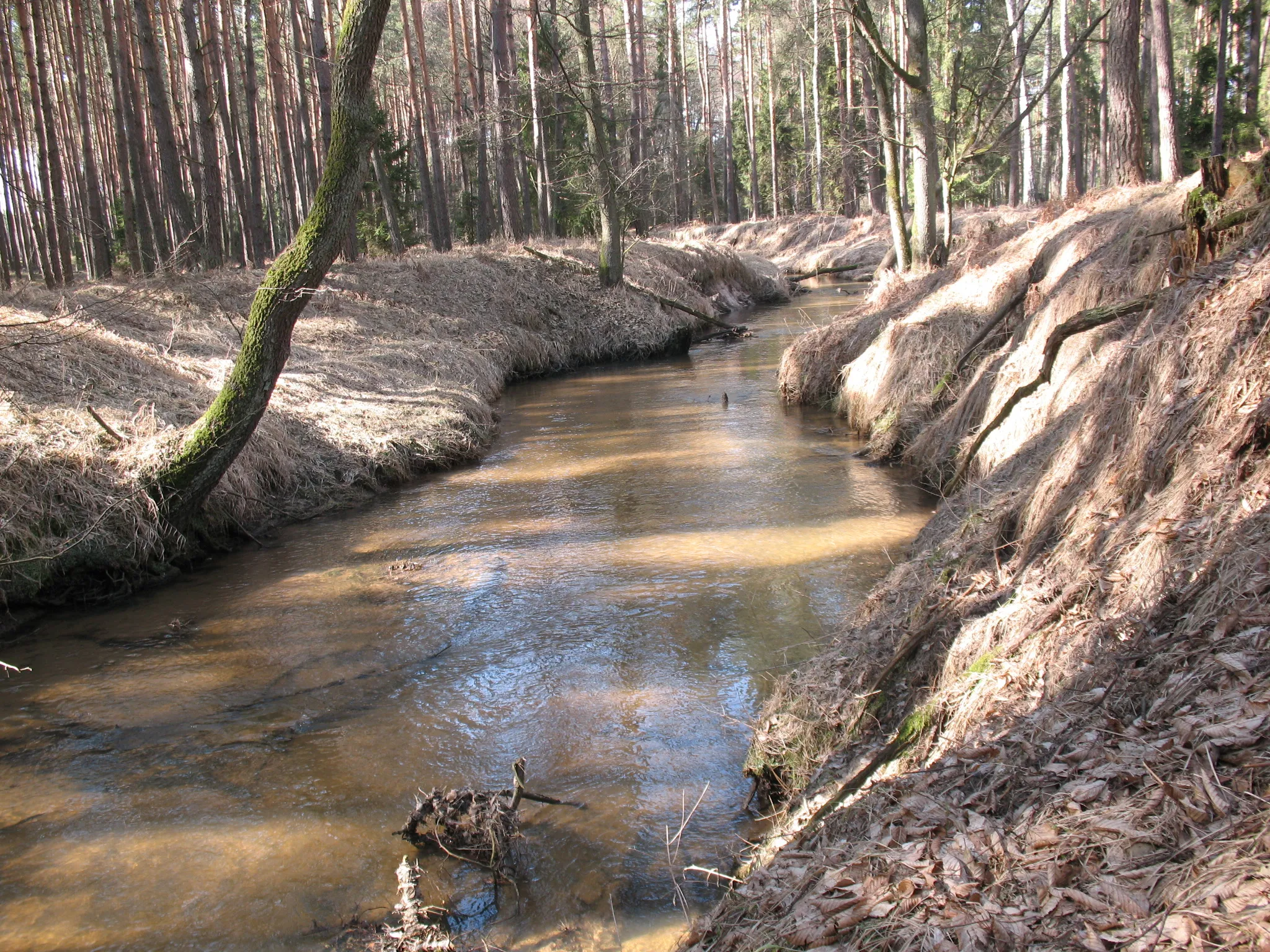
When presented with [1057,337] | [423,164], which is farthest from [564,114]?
[1057,337]

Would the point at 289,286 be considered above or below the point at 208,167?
below

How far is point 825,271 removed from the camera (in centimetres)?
2975

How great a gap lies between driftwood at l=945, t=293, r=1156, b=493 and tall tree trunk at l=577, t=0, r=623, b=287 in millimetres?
12852

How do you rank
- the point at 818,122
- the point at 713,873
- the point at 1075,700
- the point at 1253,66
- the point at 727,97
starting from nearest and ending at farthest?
the point at 1075,700 < the point at 713,873 < the point at 1253,66 < the point at 818,122 < the point at 727,97

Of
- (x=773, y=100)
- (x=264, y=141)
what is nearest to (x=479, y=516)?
(x=264, y=141)

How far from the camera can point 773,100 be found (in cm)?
4119

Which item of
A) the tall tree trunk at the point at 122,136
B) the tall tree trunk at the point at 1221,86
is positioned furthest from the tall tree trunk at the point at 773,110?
the tall tree trunk at the point at 122,136

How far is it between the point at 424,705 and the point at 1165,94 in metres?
16.4

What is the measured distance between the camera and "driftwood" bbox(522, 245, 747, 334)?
19.6 m

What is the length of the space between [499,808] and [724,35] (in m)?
46.1

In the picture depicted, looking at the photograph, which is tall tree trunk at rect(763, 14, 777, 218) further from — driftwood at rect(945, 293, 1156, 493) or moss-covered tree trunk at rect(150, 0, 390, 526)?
moss-covered tree trunk at rect(150, 0, 390, 526)

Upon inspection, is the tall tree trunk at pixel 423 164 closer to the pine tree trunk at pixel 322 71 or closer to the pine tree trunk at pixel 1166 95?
the pine tree trunk at pixel 322 71

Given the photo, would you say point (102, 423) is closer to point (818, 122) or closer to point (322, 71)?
point (322, 71)

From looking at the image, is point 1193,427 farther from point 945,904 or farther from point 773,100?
point 773,100
